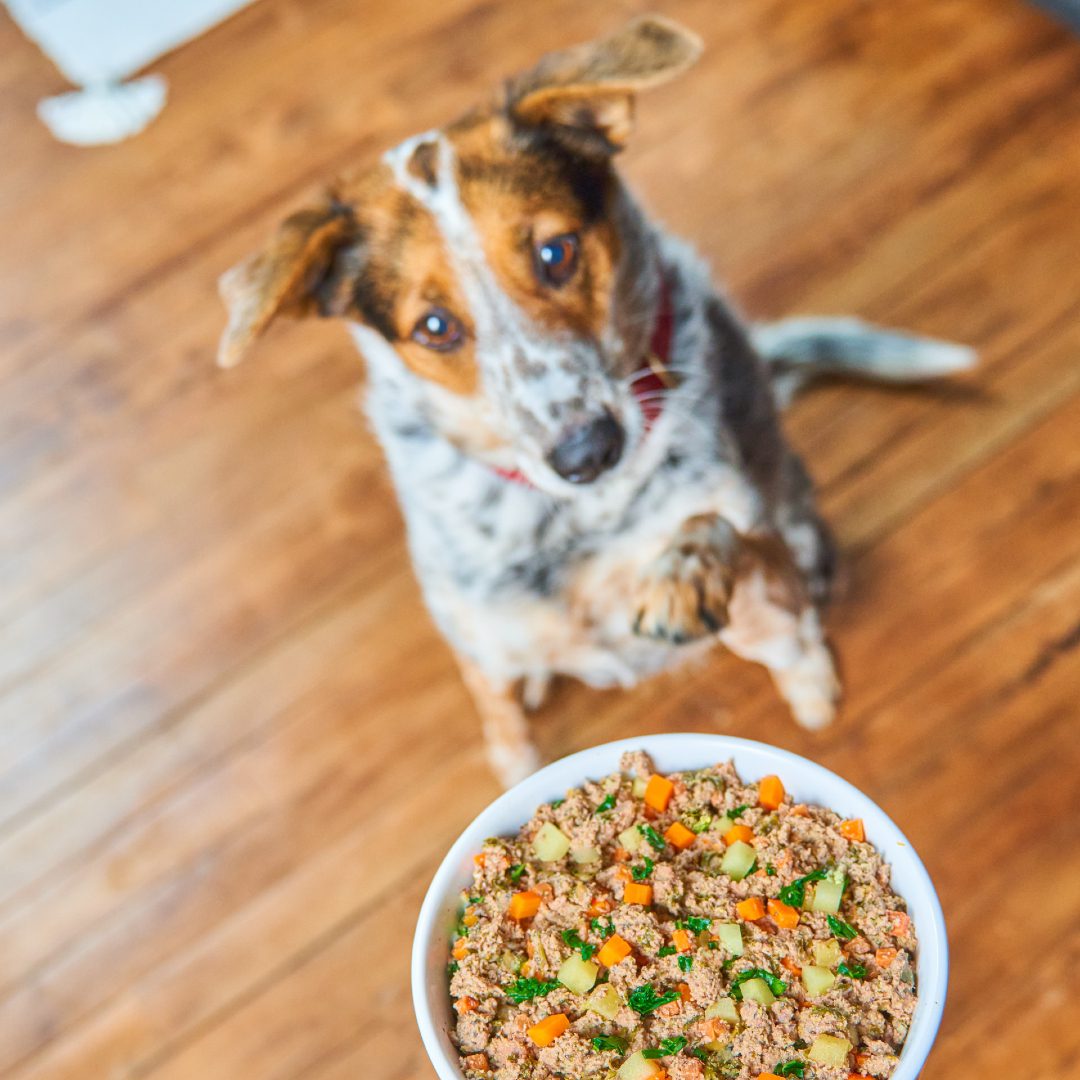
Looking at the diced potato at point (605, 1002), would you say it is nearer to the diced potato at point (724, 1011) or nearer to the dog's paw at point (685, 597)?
the diced potato at point (724, 1011)

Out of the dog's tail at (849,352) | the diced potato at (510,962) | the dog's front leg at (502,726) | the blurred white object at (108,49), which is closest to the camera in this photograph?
the diced potato at (510,962)

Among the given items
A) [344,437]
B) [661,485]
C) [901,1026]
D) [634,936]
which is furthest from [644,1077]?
[344,437]

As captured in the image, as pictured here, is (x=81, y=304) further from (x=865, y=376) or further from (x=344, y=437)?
(x=865, y=376)

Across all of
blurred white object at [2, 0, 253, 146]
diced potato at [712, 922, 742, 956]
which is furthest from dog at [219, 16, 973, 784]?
blurred white object at [2, 0, 253, 146]

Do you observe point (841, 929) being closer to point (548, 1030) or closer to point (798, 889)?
point (798, 889)

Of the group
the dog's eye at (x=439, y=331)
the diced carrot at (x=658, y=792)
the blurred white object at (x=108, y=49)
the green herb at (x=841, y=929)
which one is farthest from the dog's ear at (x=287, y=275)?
the blurred white object at (x=108, y=49)

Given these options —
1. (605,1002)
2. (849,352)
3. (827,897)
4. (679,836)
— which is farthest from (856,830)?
(849,352)
